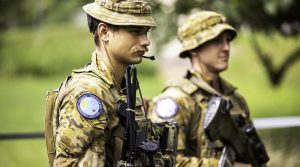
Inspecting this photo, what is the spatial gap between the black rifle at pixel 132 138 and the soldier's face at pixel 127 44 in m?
0.10

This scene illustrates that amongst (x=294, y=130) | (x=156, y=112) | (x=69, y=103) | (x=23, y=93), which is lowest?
(x=23, y=93)

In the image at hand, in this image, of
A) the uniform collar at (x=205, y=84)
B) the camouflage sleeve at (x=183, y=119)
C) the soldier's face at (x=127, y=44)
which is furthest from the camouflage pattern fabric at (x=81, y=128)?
the uniform collar at (x=205, y=84)

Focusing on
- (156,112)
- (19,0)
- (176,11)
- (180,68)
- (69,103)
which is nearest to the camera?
(69,103)

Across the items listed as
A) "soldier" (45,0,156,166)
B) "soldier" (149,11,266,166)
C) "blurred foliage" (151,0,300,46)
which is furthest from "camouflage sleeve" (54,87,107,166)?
"blurred foliage" (151,0,300,46)

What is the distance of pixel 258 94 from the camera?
48.9 ft

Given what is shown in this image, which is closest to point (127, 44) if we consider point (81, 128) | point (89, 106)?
point (89, 106)

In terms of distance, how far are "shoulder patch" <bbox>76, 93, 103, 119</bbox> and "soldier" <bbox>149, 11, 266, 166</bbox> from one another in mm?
1443

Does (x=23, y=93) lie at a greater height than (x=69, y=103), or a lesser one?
lesser

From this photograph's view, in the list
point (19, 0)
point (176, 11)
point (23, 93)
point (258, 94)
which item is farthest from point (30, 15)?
point (176, 11)

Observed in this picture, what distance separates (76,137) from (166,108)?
1.62 meters

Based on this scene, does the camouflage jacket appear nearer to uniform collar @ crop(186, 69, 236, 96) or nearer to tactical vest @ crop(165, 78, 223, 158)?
tactical vest @ crop(165, 78, 223, 158)

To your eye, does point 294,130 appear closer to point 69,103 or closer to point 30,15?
point 69,103

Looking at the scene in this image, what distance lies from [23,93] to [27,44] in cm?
881

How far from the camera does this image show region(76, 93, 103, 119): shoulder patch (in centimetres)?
365
